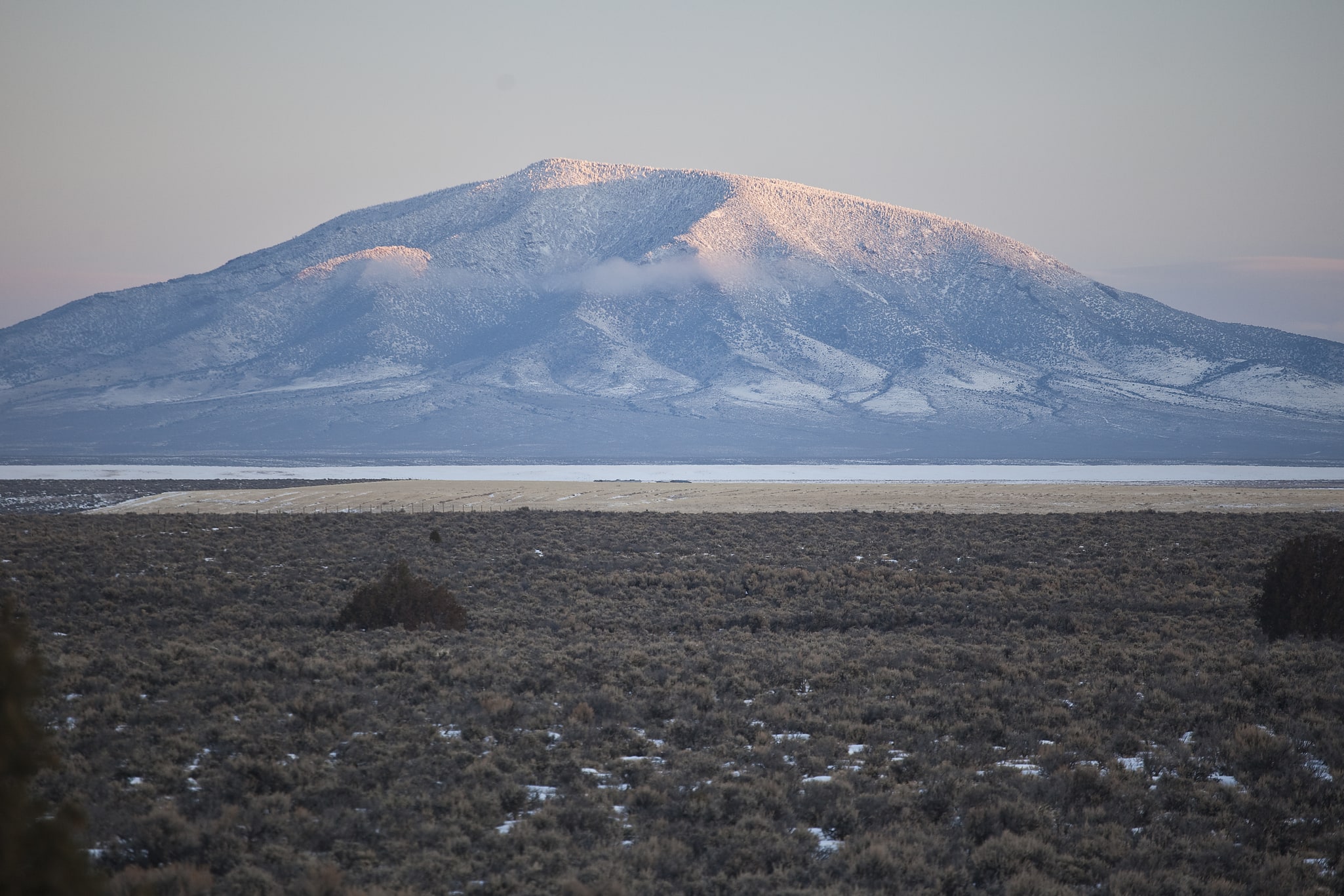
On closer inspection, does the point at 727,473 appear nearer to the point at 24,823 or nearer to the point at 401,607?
the point at 401,607

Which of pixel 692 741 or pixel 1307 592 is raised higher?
pixel 1307 592

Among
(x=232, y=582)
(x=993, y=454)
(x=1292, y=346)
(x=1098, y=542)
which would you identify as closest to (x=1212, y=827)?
(x=232, y=582)

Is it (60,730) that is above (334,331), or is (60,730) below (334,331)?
below

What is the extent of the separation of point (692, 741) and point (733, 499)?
37.9 metres

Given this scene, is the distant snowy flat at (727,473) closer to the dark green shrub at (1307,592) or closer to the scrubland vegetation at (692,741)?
the scrubland vegetation at (692,741)

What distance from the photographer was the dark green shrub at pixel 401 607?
16.1 m

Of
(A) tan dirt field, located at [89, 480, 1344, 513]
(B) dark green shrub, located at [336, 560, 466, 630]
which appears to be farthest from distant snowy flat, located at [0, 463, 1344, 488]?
(B) dark green shrub, located at [336, 560, 466, 630]

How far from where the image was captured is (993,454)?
123562 mm

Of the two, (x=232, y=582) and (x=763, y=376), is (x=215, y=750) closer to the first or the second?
(x=232, y=582)

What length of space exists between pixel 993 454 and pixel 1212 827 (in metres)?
122

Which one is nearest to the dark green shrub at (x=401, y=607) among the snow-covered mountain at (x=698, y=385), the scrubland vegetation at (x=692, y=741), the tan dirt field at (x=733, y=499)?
the scrubland vegetation at (x=692, y=741)

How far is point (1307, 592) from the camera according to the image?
15.9 m

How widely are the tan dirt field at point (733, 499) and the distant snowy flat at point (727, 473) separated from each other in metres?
10.5

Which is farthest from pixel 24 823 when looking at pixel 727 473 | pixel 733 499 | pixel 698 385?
pixel 698 385
